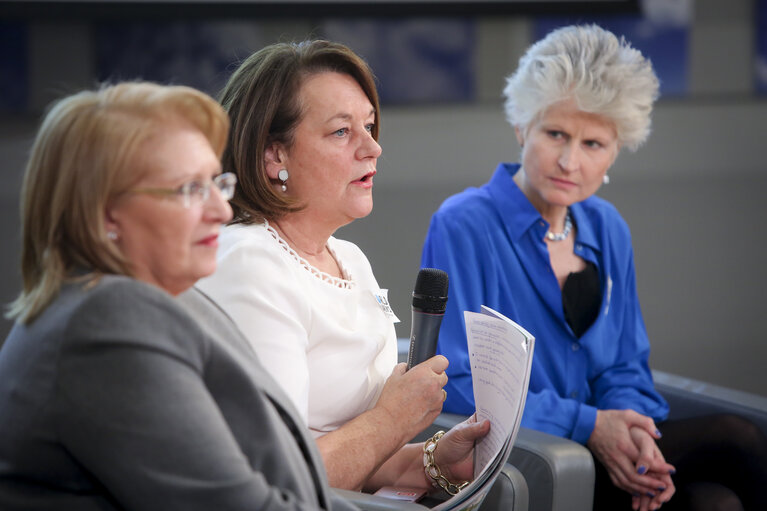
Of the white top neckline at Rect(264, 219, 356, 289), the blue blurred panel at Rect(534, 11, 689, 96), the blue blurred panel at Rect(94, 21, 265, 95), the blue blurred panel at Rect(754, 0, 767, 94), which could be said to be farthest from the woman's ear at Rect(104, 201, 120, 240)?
the blue blurred panel at Rect(754, 0, 767, 94)

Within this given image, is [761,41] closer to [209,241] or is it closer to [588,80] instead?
[588,80]

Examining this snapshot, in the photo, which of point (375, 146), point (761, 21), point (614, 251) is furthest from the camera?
point (761, 21)

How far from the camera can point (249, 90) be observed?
148 cm

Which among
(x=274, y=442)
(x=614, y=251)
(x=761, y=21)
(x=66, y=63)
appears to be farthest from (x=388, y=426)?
(x=761, y=21)

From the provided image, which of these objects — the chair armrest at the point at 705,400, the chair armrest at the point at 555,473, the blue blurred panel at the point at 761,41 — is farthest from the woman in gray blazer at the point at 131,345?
the blue blurred panel at the point at 761,41

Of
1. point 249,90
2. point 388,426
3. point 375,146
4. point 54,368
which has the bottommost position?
point 388,426

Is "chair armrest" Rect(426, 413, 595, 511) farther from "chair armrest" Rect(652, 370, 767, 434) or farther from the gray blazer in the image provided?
the gray blazer

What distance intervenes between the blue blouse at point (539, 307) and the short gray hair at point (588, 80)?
0.21 meters

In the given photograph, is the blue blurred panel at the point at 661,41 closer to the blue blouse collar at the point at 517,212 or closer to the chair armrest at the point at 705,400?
the blue blouse collar at the point at 517,212

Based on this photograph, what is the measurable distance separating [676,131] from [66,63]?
10.5 feet

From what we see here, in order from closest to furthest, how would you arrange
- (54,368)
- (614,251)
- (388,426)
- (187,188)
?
(54,368) < (187,188) < (388,426) < (614,251)

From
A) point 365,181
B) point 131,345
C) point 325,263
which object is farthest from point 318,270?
point 131,345

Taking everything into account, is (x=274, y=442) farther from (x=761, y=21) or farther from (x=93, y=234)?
(x=761, y=21)

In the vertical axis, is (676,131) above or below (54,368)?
below
